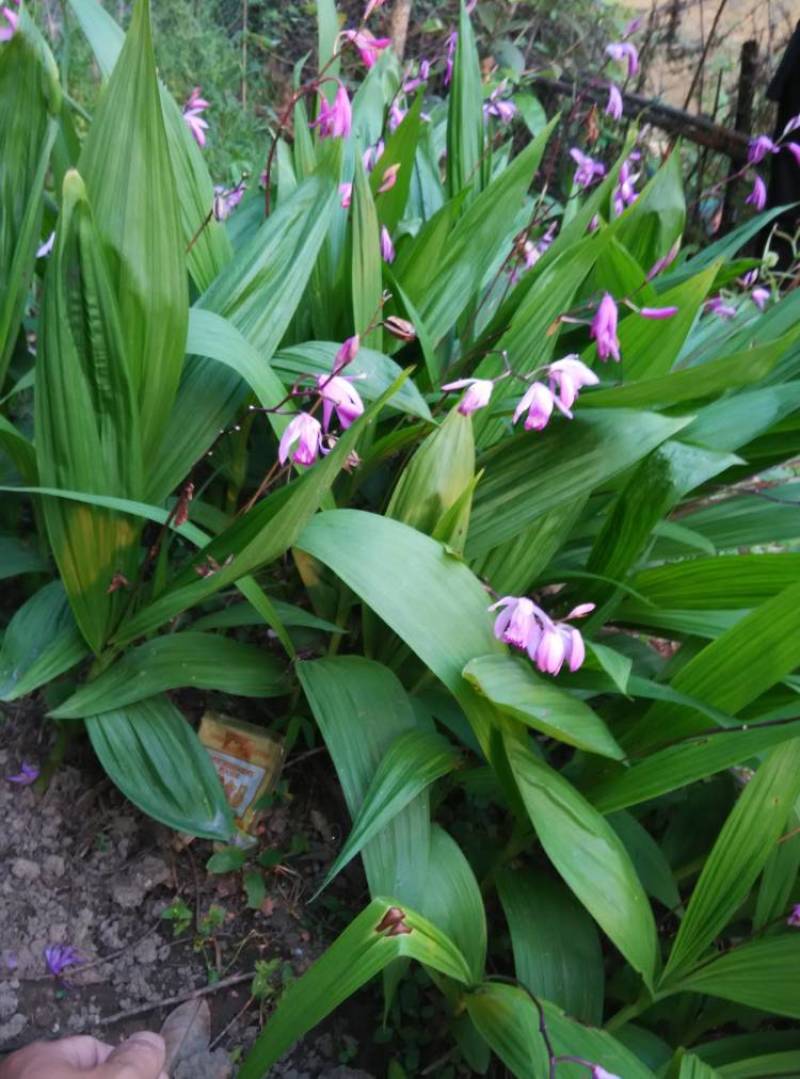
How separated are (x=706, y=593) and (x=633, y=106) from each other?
146 inches

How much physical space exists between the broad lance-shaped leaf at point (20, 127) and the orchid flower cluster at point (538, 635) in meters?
0.70

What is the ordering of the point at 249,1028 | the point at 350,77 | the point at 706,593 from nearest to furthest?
the point at 249,1028 < the point at 706,593 < the point at 350,77

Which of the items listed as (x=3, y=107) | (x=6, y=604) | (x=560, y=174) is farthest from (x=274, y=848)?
(x=560, y=174)

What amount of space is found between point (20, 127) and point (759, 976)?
132 cm

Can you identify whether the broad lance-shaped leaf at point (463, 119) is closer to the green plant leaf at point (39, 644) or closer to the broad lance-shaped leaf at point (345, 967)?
the green plant leaf at point (39, 644)

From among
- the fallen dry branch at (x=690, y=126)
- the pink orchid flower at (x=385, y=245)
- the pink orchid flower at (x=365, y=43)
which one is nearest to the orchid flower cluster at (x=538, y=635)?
the pink orchid flower at (x=385, y=245)

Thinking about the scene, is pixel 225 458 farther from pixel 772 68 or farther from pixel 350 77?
pixel 772 68

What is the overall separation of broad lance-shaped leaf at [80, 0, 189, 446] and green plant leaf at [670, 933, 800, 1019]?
0.91 m

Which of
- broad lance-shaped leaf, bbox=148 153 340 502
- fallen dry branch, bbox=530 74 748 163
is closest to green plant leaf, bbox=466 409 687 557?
broad lance-shaped leaf, bbox=148 153 340 502

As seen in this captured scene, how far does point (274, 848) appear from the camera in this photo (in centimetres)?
129

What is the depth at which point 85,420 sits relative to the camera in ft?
3.51

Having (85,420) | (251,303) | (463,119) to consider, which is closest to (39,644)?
(85,420)

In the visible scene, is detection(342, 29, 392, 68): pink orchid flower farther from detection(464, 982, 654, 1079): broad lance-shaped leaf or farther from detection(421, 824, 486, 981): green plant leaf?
detection(464, 982, 654, 1079): broad lance-shaped leaf

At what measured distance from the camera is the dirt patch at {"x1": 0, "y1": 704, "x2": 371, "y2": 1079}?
3.67 ft
